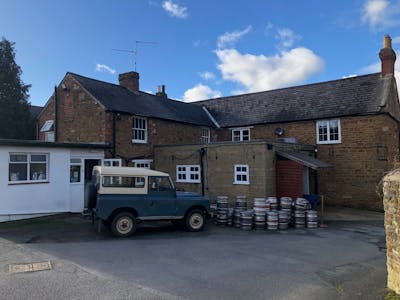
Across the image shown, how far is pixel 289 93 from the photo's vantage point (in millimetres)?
23547

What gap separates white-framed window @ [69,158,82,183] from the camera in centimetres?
1547

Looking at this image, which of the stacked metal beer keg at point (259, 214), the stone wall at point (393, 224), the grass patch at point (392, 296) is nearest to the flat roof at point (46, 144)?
the stacked metal beer keg at point (259, 214)

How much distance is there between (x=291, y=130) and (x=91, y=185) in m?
14.1

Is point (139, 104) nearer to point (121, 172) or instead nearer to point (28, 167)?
point (28, 167)

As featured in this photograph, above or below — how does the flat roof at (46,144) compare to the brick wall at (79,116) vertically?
below

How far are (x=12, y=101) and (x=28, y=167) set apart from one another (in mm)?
18912

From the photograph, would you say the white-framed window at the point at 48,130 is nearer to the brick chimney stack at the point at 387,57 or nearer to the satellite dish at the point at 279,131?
the satellite dish at the point at 279,131

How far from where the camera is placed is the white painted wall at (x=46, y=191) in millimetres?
13016

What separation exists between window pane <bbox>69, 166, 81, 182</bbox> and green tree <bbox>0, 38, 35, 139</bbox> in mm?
16818

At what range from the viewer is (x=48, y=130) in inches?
814

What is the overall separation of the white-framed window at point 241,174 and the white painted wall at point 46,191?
701 cm

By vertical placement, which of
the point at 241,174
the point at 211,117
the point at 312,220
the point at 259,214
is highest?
the point at 211,117

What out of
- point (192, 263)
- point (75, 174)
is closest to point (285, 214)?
point (192, 263)

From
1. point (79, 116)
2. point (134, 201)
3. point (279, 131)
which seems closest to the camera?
point (134, 201)
